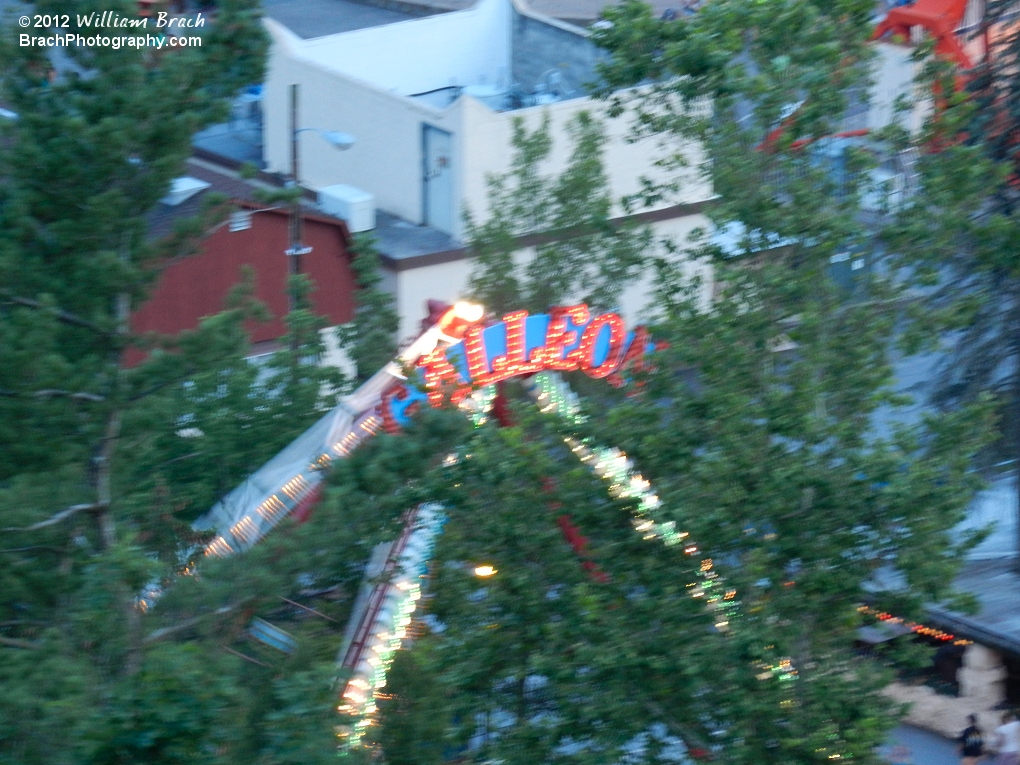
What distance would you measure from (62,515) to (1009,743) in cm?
1000

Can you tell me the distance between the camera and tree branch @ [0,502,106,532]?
7555 millimetres

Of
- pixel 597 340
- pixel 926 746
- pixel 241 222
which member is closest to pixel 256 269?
pixel 241 222

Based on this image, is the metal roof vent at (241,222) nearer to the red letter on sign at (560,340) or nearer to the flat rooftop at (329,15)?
the red letter on sign at (560,340)

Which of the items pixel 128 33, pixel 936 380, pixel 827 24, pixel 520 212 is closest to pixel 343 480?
pixel 128 33

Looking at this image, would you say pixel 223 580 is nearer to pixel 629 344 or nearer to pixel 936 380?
pixel 629 344

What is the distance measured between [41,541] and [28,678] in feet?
4.42

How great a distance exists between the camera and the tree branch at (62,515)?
24.8 feet

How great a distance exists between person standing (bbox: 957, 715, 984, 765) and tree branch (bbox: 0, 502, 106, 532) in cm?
981

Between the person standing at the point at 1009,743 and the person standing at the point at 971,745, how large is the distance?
22 cm

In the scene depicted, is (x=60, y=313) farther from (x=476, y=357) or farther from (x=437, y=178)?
(x=437, y=178)

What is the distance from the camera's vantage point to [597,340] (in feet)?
39.8

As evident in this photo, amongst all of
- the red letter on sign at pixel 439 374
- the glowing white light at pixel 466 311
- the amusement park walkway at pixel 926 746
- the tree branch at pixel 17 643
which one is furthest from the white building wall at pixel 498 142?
the tree branch at pixel 17 643

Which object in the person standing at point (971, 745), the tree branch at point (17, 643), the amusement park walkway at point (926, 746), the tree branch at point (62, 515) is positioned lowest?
the amusement park walkway at point (926, 746)

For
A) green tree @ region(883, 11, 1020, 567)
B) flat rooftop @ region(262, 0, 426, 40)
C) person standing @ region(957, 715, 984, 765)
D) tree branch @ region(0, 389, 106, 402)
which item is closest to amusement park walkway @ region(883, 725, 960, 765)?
person standing @ region(957, 715, 984, 765)
